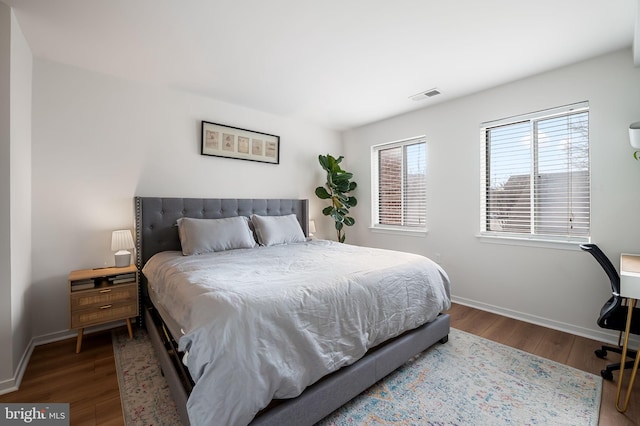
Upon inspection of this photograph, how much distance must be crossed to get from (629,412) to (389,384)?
1.41 meters

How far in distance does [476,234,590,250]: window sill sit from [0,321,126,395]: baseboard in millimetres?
4177

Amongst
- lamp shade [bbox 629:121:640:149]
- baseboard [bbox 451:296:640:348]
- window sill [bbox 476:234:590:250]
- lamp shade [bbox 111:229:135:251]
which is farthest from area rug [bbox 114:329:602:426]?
lamp shade [bbox 629:121:640:149]

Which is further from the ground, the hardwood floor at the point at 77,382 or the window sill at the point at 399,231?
the window sill at the point at 399,231

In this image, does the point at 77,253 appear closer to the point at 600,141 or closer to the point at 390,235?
the point at 390,235

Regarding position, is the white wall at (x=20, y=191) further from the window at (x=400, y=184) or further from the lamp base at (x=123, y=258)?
the window at (x=400, y=184)

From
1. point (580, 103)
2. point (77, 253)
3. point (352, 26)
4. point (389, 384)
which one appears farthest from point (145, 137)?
point (580, 103)

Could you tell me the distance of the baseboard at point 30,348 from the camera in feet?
6.09

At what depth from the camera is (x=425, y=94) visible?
336 cm

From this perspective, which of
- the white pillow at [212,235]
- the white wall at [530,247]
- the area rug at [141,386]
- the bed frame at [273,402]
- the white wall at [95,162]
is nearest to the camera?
the bed frame at [273,402]

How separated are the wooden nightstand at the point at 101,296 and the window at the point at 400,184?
3.45 meters

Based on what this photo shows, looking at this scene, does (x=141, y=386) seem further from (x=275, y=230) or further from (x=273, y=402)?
(x=275, y=230)

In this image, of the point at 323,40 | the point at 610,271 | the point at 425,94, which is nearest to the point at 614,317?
the point at 610,271

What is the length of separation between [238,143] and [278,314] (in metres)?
2.89

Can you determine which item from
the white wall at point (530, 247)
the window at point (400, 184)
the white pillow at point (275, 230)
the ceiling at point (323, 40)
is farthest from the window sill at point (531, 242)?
the white pillow at point (275, 230)
